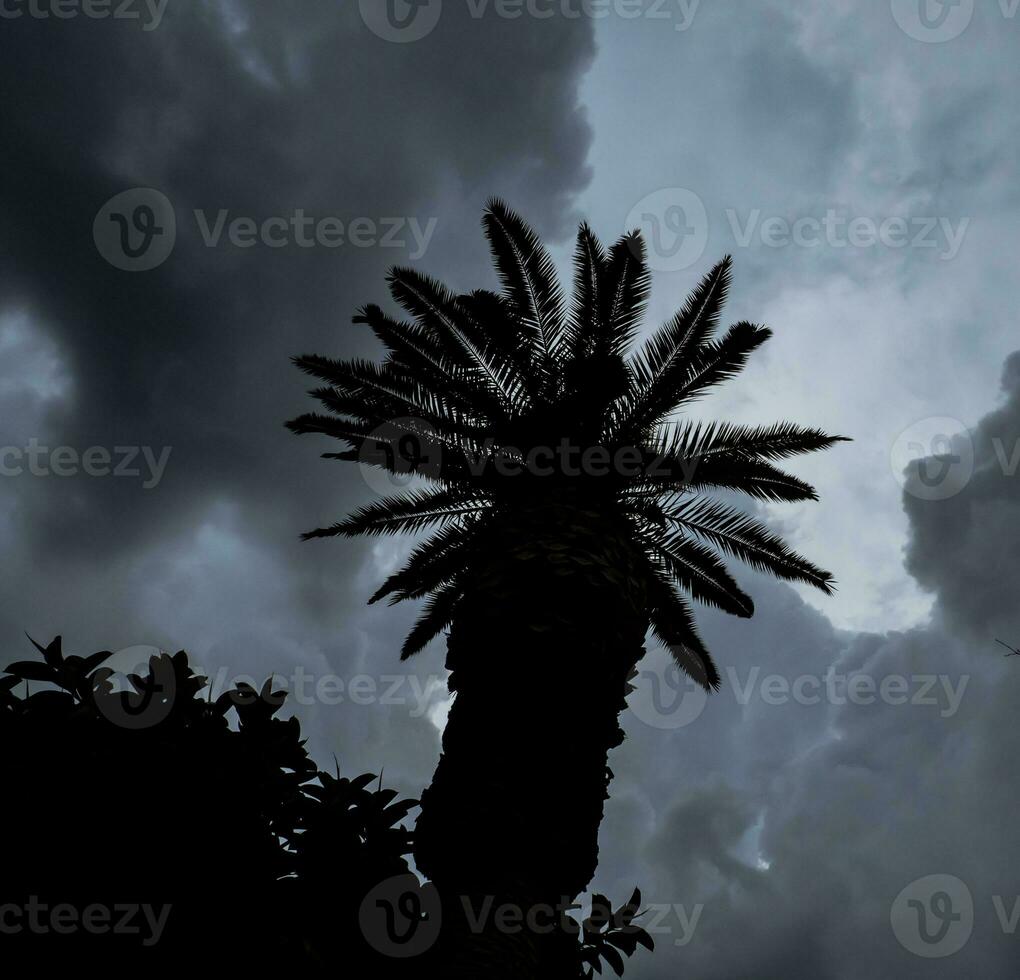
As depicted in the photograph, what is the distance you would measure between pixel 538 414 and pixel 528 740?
4.23 meters

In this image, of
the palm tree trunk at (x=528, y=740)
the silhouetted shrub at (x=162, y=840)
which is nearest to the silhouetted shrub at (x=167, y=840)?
the silhouetted shrub at (x=162, y=840)

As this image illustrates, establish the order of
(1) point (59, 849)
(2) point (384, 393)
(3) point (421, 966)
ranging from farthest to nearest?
(2) point (384, 393) → (3) point (421, 966) → (1) point (59, 849)

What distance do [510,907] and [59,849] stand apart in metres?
2.99

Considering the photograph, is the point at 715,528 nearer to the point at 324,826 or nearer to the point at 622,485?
the point at 622,485

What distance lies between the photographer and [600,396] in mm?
8469

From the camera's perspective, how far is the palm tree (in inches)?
233

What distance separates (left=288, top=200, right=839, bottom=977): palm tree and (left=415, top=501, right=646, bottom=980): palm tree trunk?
0.02 metres

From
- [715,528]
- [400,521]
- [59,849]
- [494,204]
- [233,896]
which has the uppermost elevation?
[494,204]

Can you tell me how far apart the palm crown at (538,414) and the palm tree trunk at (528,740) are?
231 cm

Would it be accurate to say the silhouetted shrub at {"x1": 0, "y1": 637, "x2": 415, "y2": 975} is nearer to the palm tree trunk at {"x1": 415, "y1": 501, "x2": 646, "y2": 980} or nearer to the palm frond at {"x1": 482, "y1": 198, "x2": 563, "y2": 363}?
the palm tree trunk at {"x1": 415, "y1": 501, "x2": 646, "y2": 980}

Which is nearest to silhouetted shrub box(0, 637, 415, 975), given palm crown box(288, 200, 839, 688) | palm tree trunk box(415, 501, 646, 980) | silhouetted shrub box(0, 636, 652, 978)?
silhouetted shrub box(0, 636, 652, 978)

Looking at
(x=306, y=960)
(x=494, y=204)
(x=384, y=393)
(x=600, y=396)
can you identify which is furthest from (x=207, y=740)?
(x=494, y=204)

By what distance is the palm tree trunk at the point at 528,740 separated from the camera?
213 inches

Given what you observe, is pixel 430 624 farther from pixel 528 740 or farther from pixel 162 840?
pixel 162 840
